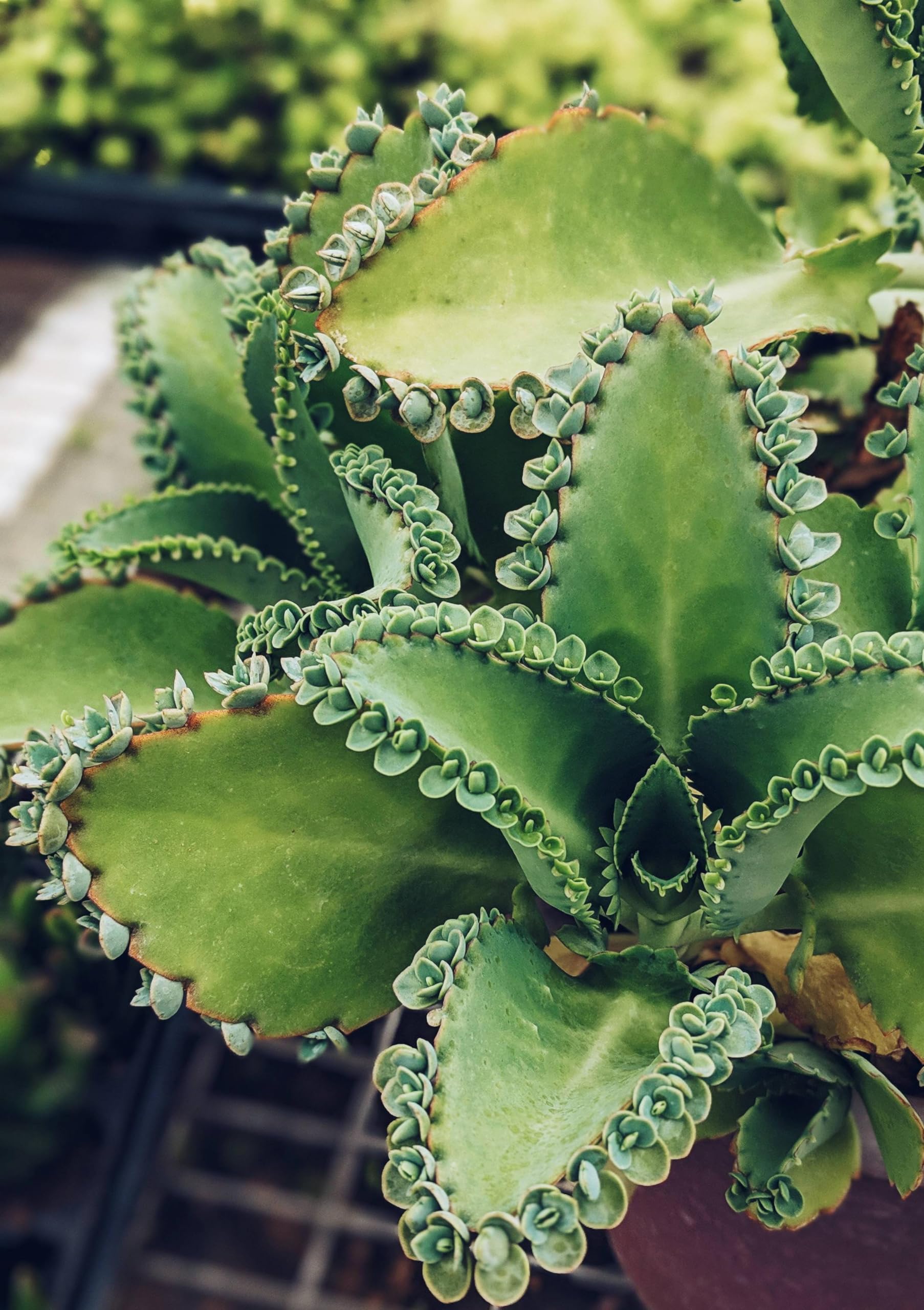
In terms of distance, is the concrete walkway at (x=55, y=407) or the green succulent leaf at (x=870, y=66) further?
the concrete walkway at (x=55, y=407)

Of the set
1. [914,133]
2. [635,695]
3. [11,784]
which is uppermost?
[914,133]

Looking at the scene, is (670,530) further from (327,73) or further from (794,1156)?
(327,73)

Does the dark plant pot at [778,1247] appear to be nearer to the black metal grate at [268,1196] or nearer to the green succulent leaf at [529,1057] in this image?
the green succulent leaf at [529,1057]

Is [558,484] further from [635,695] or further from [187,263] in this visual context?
[187,263]

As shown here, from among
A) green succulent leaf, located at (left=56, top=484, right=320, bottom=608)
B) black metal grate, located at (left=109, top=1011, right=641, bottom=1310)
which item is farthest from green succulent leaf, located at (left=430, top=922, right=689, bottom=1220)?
black metal grate, located at (left=109, top=1011, right=641, bottom=1310)

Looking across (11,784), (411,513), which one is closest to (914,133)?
(411,513)

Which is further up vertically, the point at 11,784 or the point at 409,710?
the point at 409,710

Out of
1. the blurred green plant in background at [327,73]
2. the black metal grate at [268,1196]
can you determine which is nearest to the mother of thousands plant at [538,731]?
the black metal grate at [268,1196]
